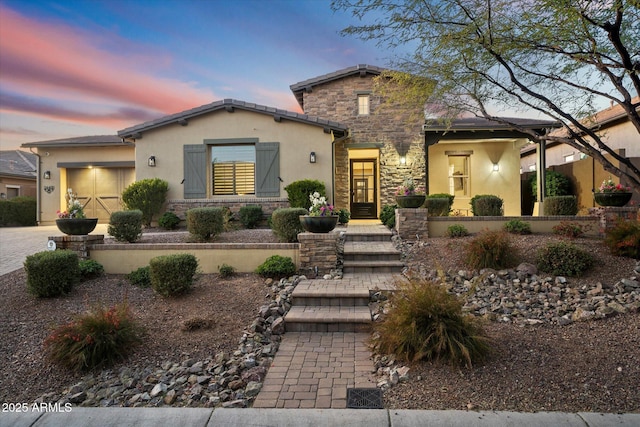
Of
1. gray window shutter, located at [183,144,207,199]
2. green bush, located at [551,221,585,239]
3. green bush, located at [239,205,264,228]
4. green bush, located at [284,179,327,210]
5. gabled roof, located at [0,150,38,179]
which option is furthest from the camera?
gabled roof, located at [0,150,38,179]

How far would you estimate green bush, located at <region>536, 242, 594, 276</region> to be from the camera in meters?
5.51

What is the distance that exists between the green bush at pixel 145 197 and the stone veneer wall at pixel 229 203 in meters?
0.48

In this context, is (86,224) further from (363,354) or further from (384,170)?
(384,170)

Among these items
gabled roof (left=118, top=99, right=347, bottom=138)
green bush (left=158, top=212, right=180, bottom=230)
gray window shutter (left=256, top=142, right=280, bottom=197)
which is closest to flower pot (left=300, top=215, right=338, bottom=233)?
gray window shutter (left=256, top=142, right=280, bottom=197)

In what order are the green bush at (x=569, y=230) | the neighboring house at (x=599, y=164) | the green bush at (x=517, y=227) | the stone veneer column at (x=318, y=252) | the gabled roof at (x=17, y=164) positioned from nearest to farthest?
the stone veneer column at (x=318, y=252) → the green bush at (x=569, y=230) → the green bush at (x=517, y=227) → the neighboring house at (x=599, y=164) → the gabled roof at (x=17, y=164)

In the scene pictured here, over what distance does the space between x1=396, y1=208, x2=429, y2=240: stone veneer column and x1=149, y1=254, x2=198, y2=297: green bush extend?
191 inches

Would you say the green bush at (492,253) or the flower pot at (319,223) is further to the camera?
the flower pot at (319,223)

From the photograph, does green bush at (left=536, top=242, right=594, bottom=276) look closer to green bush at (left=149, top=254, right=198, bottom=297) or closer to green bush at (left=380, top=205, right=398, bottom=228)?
green bush at (left=380, top=205, right=398, bottom=228)

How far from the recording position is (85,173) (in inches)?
571

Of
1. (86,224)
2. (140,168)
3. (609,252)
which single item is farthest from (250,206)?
(609,252)

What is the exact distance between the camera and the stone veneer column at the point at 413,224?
26.1 ft

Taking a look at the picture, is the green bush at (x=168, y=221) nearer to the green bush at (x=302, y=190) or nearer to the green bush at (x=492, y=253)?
the green bush at (x=302, y=190)

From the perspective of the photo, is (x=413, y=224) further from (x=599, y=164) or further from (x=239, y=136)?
(x=599, y=164)

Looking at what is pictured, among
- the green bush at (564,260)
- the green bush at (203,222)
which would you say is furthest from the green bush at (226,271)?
the green bush at (564,260)
